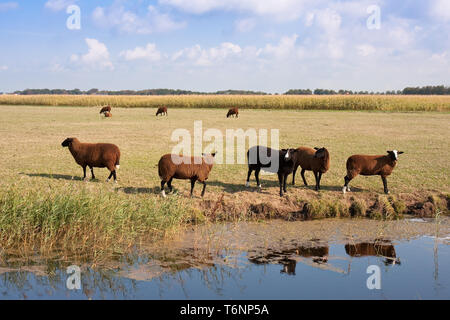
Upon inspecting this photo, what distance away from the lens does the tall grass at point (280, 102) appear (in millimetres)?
47406

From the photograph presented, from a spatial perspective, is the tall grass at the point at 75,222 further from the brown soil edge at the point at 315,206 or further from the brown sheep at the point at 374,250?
the brown sheep at the point at 374,250

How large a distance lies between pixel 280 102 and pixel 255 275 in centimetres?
4680

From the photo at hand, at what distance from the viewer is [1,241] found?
7.79m

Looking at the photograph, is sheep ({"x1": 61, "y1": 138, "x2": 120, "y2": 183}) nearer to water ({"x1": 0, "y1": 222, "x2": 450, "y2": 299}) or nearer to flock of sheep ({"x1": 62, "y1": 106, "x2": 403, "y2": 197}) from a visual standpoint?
flock of sheep ({"x1": 62, "y1": 106, "x2": 403, "y2": 197})

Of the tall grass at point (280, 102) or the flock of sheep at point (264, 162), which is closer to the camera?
the flock of sheep at point (264, 162)

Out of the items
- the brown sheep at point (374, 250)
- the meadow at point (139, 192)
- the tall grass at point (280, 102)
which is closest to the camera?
the brown sheep at point (374, 250)

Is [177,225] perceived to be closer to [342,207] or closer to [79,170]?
[342,207]

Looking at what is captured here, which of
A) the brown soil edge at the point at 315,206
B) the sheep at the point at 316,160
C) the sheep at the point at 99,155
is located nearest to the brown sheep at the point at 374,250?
the brown soil edge at the point at 315,206

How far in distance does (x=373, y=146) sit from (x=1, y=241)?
50.0ft

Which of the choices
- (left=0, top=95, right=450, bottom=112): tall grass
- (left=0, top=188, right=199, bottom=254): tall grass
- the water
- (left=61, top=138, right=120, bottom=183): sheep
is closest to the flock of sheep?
(left=61, top=138, right=120, bottom=183): sheep

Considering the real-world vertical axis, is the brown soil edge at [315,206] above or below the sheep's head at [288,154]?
below

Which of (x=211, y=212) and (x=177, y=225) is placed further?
(x=211, y=212)

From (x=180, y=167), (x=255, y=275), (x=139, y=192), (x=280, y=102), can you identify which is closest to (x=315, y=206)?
(x=180, y=167)
